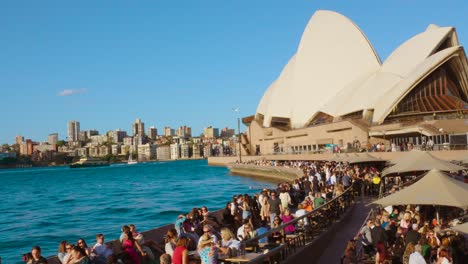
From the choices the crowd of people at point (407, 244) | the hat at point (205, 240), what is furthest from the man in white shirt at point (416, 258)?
the hat at point (205, 240)

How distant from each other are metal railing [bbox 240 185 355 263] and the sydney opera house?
65.0 ft

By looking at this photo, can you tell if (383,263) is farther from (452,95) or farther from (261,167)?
(261,167)

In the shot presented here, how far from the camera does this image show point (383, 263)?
23.2 feet

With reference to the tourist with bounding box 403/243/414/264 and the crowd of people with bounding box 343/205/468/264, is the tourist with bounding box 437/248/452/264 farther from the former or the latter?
the tourist with bounding box 403/243/414/264

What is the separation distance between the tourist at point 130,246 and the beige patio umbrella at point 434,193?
4.40 meters

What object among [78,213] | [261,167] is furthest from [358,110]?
[78,213]

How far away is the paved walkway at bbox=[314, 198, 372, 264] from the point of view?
908cm

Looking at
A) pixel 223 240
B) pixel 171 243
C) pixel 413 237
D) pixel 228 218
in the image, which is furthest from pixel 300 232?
pixel 171 243

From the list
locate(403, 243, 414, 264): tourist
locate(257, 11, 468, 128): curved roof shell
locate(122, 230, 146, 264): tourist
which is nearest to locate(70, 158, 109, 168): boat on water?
locate(257, 11, 468, 128): curved roof shell

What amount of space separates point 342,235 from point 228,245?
15.7 ft

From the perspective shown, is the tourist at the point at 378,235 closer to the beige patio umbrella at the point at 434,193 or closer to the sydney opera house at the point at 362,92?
the beige patio umbrella at the point at 434,193

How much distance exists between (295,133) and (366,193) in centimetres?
4329

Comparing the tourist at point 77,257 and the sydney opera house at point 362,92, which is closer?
the tourist at point 77,257

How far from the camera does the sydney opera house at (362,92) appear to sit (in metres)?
37.5
